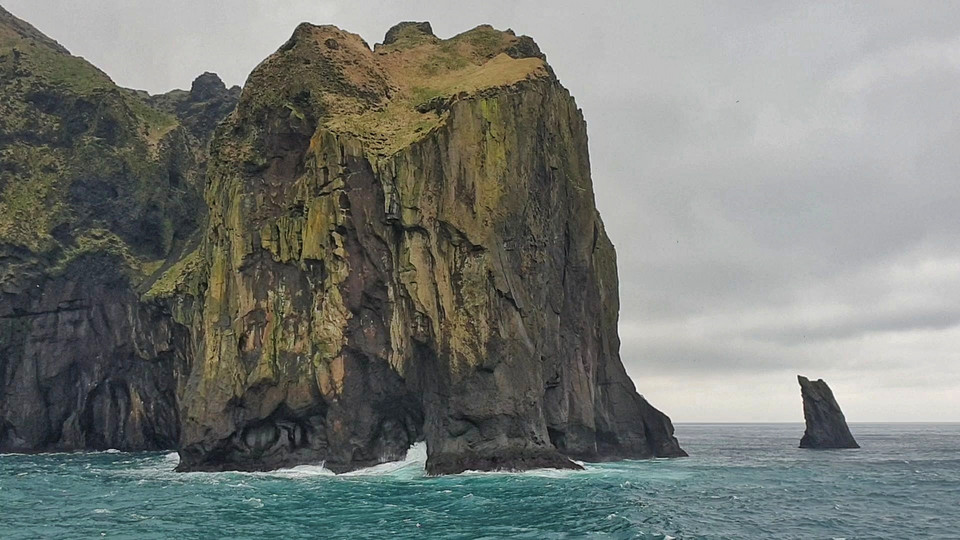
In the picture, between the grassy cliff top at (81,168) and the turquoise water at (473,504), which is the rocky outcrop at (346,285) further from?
the turquoise water at (473,504)

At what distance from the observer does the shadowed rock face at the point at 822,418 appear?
295ft

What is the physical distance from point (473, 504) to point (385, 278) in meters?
24.5

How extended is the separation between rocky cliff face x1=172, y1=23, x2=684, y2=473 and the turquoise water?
383 cm

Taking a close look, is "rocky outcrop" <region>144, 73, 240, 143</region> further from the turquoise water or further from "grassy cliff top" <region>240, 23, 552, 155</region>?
the turquoise water

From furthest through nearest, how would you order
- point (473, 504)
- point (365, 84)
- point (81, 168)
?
point (81, 168) → point (365, 84) → point (473, 504)

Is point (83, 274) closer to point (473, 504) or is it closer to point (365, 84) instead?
point (365, 84)

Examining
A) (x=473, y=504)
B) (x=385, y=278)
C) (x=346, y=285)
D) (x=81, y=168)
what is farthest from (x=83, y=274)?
(x=473, y=504)

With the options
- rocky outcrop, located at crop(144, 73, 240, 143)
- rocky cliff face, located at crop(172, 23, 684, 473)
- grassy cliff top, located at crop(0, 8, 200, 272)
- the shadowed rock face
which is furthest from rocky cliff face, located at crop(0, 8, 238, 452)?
the shadowed rock face

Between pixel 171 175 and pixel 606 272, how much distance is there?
5606cm

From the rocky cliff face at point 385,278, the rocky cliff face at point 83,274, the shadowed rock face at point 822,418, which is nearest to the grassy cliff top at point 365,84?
the rocky cliff face at point 385,278

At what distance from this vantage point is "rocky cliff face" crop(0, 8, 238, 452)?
75.4 metres

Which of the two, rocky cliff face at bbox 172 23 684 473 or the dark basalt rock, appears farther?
the dark basalt rock

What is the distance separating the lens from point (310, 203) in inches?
2322

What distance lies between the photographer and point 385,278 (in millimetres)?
56625
